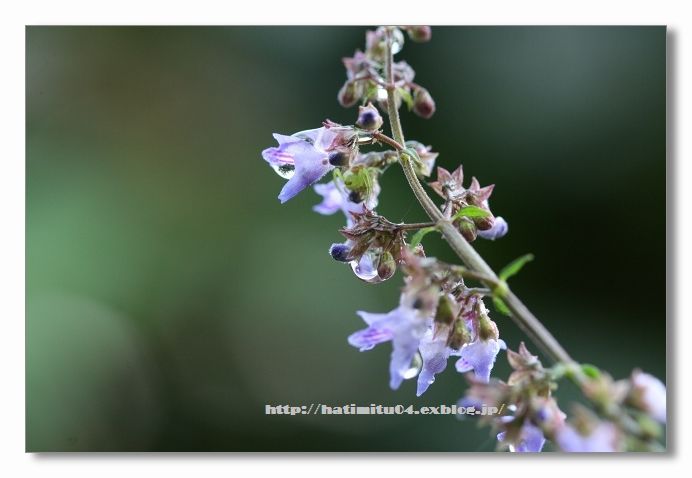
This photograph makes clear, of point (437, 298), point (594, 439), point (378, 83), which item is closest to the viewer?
point (594, 439)

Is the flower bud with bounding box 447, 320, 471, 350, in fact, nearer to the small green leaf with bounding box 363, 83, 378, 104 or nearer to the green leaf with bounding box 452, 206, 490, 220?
the green leaf with bounding box 452, 206, 490, 220

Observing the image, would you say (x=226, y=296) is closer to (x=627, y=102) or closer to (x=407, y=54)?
(x=407, y=54)

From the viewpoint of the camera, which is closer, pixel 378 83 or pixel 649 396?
pixel 649 396

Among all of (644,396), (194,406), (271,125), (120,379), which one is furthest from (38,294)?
(644,396)

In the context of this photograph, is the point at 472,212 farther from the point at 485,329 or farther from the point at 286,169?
the point at 286,169

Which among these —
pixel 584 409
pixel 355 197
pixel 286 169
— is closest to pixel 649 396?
pixel 584 409

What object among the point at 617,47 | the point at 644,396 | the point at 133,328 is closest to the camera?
the point at 644,396

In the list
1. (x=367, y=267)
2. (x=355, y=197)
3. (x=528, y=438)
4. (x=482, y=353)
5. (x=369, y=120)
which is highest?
(x=369, y=120)
